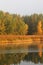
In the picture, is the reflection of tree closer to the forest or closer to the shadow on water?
the shadow on water

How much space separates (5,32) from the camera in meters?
51.6

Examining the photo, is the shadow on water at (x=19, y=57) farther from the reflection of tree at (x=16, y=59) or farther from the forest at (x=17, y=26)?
the forest at (x=17, y=26)

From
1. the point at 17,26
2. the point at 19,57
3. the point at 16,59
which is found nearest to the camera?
the point at 16,59

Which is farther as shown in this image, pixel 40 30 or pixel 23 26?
pixel 40 30

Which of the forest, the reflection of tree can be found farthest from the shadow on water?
the forest

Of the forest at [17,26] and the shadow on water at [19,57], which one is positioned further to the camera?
the forest at [17,26]

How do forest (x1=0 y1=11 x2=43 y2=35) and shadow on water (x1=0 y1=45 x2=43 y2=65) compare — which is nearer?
shadow on water (x1=0 y1=45 x2=43 y2=65)

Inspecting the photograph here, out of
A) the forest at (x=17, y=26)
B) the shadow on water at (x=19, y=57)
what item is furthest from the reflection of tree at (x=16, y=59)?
the forest at (x=17, y=26)

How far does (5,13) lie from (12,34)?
6093 millimetres

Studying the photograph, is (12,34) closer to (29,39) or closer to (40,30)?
(29,39)

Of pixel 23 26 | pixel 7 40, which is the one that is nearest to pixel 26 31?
pixel 23 26

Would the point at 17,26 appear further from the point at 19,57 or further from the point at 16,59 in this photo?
the point at 16,59

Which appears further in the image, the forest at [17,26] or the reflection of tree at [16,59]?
the forest at [17,26]

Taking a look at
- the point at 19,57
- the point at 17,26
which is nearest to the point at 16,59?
the point at 19,57
